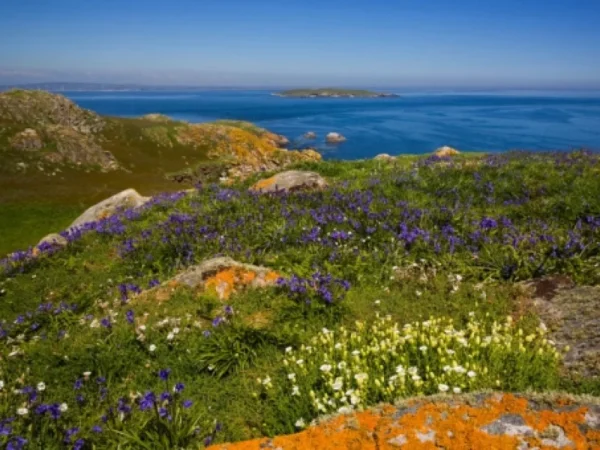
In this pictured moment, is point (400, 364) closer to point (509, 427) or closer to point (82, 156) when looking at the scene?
point (509, 427)

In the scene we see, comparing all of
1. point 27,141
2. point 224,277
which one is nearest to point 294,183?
point 224,277

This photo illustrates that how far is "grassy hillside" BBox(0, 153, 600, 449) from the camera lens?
4.61m

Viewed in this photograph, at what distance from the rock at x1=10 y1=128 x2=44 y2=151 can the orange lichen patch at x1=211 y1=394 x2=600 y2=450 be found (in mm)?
74648

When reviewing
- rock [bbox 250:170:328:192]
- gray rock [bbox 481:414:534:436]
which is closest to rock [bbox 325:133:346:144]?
rock [bbox 250:170:328:192]

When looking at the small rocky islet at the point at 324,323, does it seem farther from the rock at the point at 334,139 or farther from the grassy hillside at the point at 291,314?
the rock at the point at 334,139

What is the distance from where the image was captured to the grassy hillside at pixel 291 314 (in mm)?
4605

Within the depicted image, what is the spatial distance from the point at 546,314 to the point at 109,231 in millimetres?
11737

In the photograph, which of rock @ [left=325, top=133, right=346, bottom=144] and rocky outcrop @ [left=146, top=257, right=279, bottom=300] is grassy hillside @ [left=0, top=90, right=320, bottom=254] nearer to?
rock @ [left=325, top=133, right=346, bottom=144]

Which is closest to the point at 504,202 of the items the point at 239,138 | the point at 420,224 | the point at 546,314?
the point at 420,224

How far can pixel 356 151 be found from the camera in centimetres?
9769

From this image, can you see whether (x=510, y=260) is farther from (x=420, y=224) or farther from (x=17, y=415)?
(x=17, y=415)

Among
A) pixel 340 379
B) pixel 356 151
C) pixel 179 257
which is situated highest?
pixel 340 379

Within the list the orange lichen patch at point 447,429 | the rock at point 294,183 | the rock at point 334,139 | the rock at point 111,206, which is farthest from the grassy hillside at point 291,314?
the rock at point 334,139

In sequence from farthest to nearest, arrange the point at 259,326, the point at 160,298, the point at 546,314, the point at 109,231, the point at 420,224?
the point at 109,231 → the point at 420,224 → the point at 160,298 → the point at 259,326 → the point at 546,314
